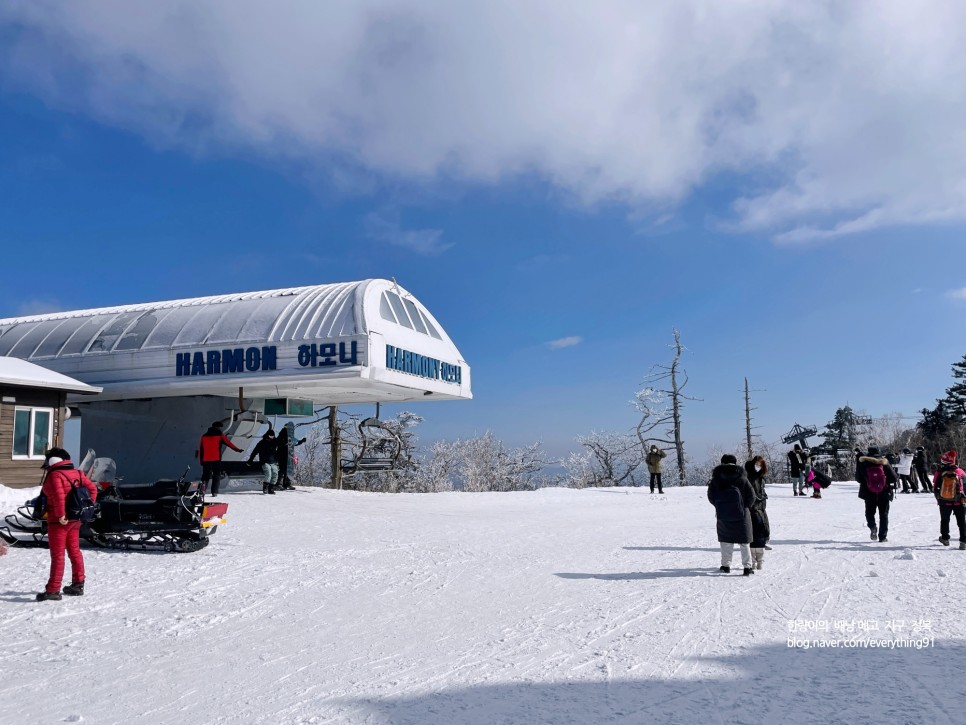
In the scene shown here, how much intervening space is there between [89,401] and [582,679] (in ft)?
69.8

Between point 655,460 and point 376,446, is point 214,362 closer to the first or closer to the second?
point 655,460

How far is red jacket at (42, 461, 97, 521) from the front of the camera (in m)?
8.02

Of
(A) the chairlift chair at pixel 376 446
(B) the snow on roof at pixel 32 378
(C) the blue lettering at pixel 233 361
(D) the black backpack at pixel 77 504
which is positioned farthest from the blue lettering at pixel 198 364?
(A) the chairlift chair at pixel 376 446

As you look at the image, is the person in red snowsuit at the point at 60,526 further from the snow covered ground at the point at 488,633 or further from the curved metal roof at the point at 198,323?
the curved metal roof at the point at 198,323

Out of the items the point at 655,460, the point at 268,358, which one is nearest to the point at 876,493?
the point at 655,460

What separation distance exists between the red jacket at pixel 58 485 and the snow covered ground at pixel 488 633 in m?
0.94

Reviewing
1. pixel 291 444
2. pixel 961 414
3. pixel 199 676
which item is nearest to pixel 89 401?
pixel 291 444

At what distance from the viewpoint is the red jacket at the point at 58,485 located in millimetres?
8016

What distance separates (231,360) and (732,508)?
1503 cm

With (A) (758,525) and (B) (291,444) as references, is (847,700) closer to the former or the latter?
(A) (758,525)

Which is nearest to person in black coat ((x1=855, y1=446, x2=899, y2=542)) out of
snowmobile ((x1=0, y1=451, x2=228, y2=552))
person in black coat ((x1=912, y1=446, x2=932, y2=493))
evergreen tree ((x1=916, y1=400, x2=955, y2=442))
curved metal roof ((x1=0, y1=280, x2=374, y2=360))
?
snowmobile ((x1=0, y1=451, x2=228, y2=552))

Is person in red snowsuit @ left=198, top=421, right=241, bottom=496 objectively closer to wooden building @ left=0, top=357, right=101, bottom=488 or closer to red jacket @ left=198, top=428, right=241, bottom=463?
red jacket @ left=198, top=428, right=241, bottom=463

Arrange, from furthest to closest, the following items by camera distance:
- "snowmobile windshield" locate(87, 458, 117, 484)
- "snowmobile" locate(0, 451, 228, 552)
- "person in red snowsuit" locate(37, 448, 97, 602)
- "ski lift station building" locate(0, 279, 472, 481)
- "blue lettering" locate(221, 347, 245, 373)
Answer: "blue lettering" locate(221, 347, 245, 373) → "ski lift station building" locate(0, 279, 472, 481) → "snowmobile windshield" locate(87, 458, 117, 484) → "snowmobile" locate(0, 451, 228, 552) → "person in red snowsuit" locate(37, 448, 97, 602)

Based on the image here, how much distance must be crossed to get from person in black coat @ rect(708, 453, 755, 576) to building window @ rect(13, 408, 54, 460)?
16.1m
